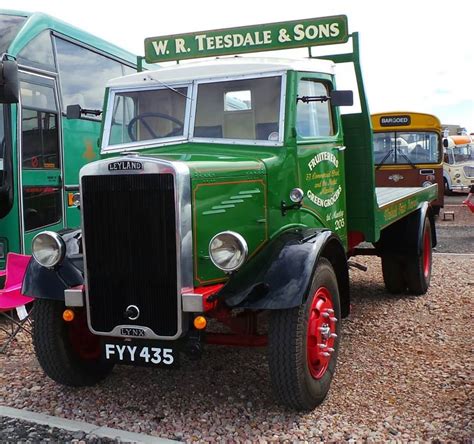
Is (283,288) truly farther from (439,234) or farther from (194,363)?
(439,234)

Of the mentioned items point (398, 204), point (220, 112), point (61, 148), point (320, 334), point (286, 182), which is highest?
point (220, 112)

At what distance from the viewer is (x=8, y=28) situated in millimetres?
6684

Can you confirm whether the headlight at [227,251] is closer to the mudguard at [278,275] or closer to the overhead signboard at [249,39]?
the mudguard at [278,275]

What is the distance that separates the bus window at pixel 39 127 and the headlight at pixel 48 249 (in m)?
2.84

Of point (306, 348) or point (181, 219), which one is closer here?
point (181, 219)

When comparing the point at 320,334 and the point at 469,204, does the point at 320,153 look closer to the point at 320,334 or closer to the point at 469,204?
the point at 320,334

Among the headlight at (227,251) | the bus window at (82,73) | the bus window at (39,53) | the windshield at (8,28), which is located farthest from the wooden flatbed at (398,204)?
the windshield at (8,28)

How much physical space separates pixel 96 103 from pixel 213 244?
5.33m

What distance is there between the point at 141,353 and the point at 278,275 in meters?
0.98

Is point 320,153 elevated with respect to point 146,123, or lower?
lower

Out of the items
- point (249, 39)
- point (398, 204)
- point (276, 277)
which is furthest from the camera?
point (398, 204)

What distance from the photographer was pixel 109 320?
384cm

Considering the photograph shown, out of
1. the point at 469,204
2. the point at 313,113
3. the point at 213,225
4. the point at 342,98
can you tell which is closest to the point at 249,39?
the point at 313,113

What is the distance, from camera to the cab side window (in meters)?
4.63
